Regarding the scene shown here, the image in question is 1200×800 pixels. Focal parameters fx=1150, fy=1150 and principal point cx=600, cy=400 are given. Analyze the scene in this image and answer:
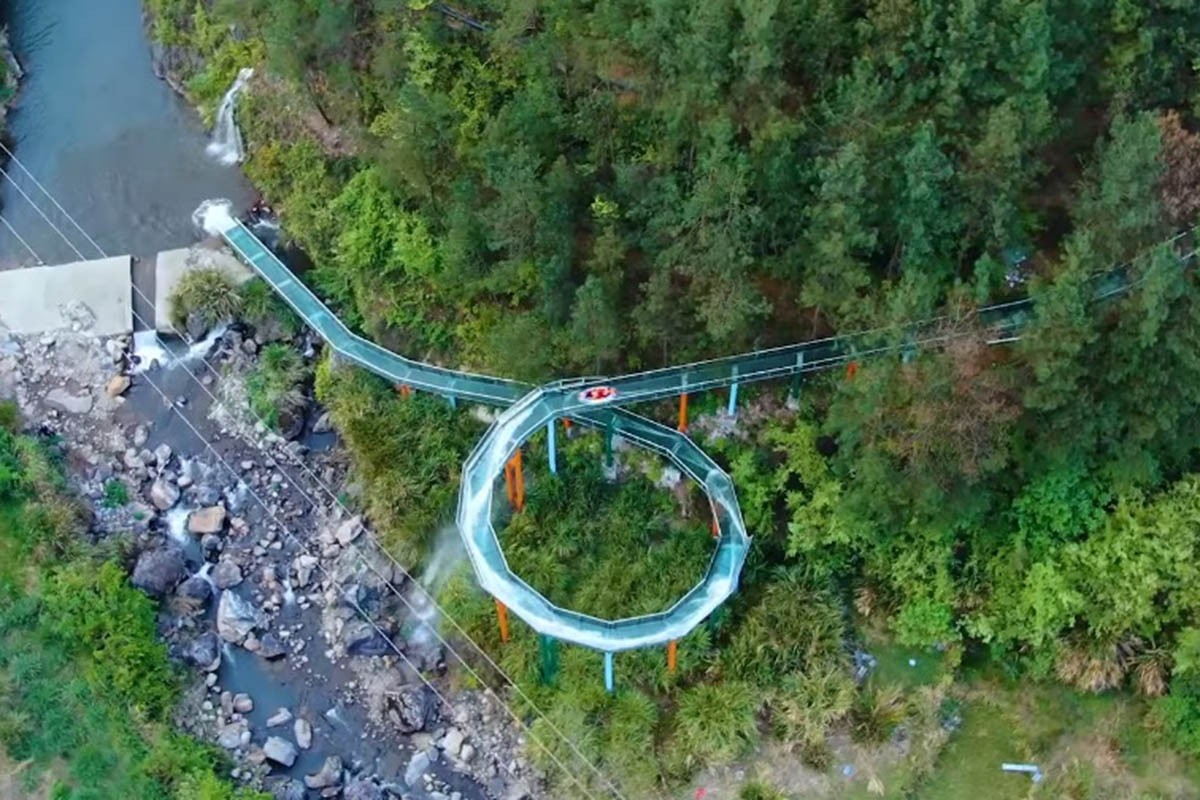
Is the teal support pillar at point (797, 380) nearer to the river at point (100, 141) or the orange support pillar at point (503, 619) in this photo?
the orange support pillar at point (503, 619)

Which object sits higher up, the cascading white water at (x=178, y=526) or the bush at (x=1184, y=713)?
the bush at (x=1184, y=713)

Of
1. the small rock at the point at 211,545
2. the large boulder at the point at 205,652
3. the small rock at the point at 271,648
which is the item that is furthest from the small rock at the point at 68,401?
the small rock at the point at 271,648

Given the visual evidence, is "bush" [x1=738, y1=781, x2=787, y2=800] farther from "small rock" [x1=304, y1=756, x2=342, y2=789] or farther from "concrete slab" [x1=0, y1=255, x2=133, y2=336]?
"concrete slab" [x1=0, y1=255, x2=133, y2=336]

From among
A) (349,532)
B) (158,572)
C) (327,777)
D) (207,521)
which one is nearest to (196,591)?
(158,572)

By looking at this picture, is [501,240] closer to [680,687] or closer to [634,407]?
[634,407]

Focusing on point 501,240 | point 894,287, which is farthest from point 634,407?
point 894,287

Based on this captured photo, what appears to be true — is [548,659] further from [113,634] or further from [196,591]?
[113,634]
